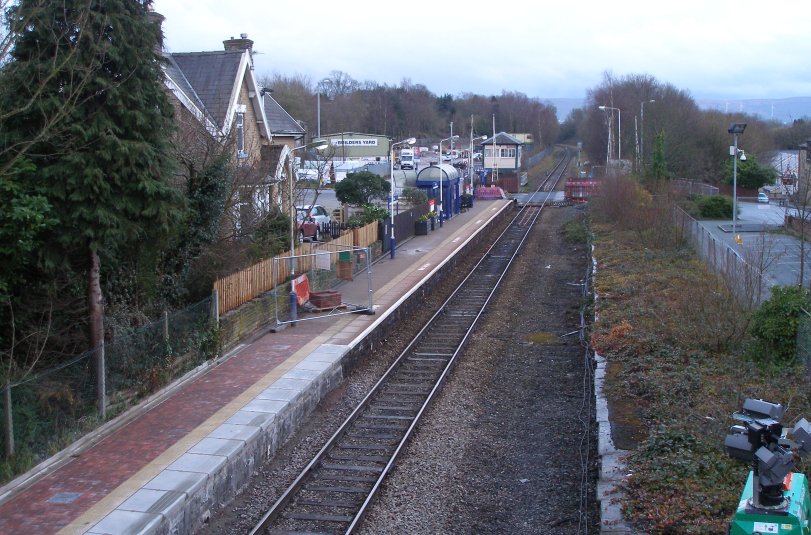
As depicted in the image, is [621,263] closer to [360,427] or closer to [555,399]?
[555,399]

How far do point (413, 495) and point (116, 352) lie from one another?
17.2 ft

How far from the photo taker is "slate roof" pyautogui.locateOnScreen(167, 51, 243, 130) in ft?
89.2

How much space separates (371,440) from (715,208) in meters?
38.7

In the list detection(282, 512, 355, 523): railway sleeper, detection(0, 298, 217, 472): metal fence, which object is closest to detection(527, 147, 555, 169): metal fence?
detection(0, 298, 217, 472): metal fence

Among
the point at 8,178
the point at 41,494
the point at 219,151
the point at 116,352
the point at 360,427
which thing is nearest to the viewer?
the point at 41,494

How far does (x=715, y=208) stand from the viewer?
46.5 meters

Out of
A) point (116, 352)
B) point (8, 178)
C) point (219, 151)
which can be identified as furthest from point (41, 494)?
point (219, 151)

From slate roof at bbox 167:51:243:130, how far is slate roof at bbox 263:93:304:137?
15.6ft

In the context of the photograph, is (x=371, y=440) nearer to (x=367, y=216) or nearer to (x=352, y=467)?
(x=352, y=467)

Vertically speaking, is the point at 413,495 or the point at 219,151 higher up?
the point at 219,151

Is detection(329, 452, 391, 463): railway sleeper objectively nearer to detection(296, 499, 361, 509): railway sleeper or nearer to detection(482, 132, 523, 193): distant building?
detection(296, 499, 361, 509): railway sleeper

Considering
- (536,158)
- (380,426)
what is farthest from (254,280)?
(536,158)

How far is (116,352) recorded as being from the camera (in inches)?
497

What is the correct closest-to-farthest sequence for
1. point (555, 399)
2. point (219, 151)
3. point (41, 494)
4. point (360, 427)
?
point (41, 494), point (360, 427), point (555, 399), point (219, 151)
